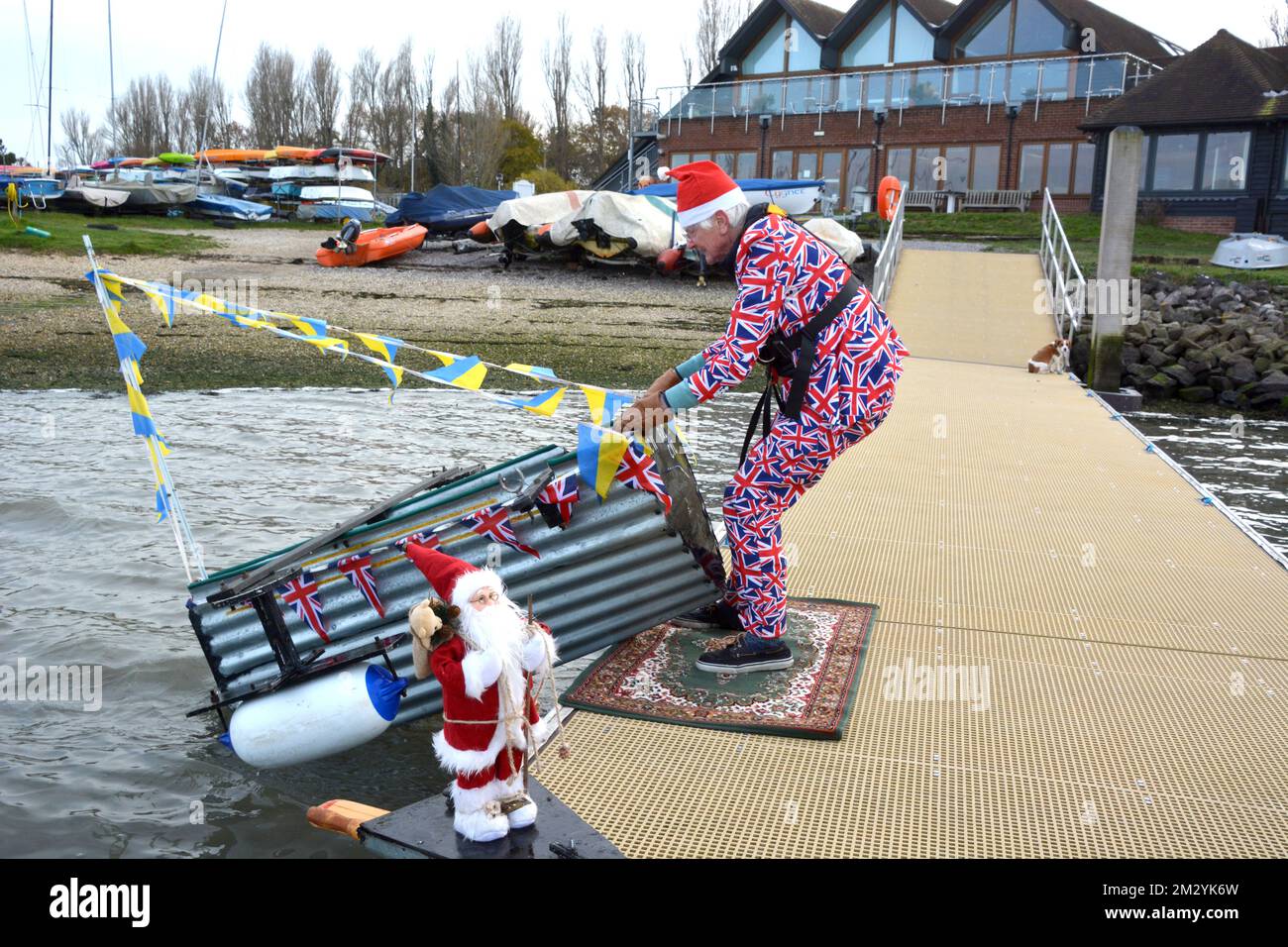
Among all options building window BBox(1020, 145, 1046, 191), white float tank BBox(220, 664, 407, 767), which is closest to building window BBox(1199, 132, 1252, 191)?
building window BBox(1020, 145, 1046, 191)

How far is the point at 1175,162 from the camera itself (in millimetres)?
31438

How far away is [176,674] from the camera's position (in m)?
6.19

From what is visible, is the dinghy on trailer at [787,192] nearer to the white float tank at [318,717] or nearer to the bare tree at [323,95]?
the white float tank at [318,717]

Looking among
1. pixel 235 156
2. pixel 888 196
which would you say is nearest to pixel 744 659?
pixel 888 196

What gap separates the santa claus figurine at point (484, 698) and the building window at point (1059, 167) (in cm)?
3443

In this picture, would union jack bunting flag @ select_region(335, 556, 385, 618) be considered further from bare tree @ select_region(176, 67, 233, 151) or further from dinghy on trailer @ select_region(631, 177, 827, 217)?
bare tree @ select_region(176, 67, 233, 151)

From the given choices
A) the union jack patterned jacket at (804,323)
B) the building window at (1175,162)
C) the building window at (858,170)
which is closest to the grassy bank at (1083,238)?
the building window at (1175,162)

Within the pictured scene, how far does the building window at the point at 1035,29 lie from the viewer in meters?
36.6

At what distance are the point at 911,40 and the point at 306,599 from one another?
4005 centimetres

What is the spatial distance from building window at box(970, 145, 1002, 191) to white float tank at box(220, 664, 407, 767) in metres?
34.9

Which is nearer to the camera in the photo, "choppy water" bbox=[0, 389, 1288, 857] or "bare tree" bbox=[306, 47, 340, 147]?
"choppy water" bbox=[0, 389, 1288, 857]

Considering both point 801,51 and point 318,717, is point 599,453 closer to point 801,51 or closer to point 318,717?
point 318,717

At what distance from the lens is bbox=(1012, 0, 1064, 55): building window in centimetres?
3662

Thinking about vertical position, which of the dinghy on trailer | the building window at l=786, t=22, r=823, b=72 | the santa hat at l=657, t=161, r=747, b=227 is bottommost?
the santa hat at l=657, t=161, r=747, b=227
